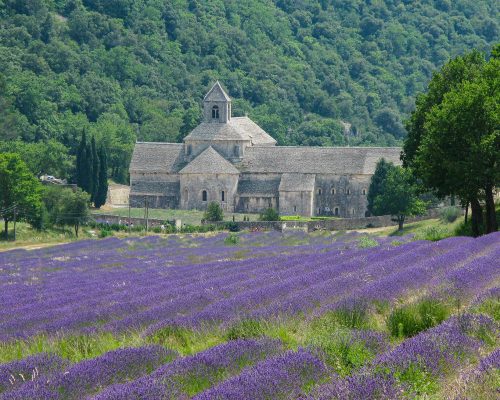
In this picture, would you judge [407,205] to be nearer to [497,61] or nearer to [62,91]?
[497,61]

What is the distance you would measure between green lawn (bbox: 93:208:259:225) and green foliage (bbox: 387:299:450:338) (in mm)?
74771

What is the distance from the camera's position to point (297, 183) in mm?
105312

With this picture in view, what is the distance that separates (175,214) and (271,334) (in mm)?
82903

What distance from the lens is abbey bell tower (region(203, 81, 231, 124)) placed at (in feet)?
370

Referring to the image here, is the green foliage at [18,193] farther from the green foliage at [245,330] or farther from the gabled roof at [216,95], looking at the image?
the green foliage at [245,330]

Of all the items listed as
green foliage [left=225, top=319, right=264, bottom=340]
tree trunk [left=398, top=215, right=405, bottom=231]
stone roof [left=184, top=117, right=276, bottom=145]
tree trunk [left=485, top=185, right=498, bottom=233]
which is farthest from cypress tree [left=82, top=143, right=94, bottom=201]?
green foliage [left=225, top=319, right=264, bottom=340]

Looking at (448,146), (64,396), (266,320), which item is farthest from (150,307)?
(448,146)

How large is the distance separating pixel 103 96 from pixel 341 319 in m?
157

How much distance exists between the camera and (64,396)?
12523mm

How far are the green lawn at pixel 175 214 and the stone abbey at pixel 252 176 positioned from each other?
274cm

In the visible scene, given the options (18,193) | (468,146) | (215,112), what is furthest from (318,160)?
(468,146)

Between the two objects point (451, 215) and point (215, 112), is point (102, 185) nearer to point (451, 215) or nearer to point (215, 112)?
point (215, 112)

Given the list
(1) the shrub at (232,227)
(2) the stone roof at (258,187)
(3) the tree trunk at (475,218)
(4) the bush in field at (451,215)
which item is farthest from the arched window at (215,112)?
(3) the tree trunk at (475,218)

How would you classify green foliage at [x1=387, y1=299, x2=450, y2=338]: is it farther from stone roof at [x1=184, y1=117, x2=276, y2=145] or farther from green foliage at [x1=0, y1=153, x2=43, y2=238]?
stone roof at [x1=184, y1=117, x2=276, y2=145]
